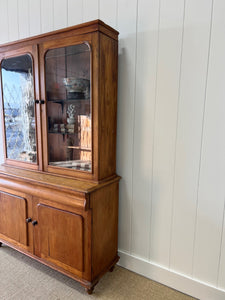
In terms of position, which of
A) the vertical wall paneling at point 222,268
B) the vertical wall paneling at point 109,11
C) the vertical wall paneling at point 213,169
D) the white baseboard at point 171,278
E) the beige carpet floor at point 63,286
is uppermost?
the vertical wall paneling at point 109,11

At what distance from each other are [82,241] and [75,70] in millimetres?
1236

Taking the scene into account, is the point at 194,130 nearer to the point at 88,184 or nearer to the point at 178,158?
the point at 178,158

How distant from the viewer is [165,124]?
1.52m

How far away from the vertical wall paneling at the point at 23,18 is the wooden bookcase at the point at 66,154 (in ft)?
1.54

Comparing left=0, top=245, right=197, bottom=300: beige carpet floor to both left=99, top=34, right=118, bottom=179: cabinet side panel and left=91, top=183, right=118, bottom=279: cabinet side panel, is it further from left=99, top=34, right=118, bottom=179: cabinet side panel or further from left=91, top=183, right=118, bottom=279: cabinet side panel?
left=99, top=34, right=118, bottom=179: cabinet side panel

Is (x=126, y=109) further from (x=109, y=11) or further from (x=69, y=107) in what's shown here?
(x=109, y=11)

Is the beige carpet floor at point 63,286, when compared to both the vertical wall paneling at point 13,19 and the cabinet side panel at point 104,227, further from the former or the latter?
the vertical wall paneling at point 13,19

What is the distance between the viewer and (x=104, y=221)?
159 cm

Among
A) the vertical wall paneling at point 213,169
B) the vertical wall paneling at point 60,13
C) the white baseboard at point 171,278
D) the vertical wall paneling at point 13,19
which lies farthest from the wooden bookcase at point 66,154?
the vertical wall paneling at point 213,169

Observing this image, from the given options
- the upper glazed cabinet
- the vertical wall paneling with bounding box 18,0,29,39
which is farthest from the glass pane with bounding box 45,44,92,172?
the vertical wall paneling with bounding box 18,0,29,39

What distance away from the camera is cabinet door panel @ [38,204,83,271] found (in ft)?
4.92

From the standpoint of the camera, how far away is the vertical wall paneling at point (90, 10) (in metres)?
1.72

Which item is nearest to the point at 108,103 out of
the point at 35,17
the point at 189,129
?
the point at 189,129

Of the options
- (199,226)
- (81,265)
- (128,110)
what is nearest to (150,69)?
(128,110)
